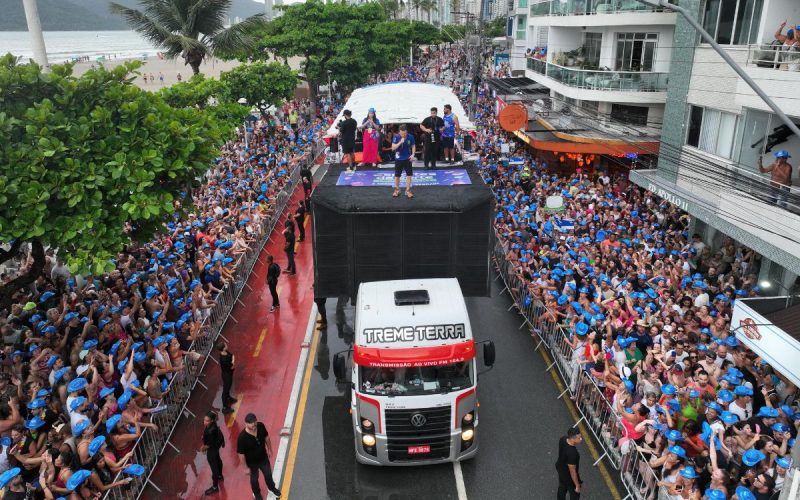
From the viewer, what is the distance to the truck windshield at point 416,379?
30.1 feet

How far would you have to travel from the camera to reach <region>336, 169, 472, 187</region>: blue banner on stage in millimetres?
12625

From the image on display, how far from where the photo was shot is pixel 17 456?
325 inches

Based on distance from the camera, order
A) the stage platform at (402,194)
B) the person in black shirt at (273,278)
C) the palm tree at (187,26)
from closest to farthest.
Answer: the stage platform at (402,194) < the person in black shirt at (273,278) < the palm tree at (187,26)

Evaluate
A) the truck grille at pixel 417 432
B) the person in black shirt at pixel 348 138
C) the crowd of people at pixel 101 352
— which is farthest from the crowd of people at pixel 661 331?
the crowd of people at pixel 101 352

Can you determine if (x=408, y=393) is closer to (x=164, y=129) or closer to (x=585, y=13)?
(x=164, y=129)

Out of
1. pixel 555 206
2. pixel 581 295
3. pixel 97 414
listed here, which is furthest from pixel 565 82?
pixel 97 414

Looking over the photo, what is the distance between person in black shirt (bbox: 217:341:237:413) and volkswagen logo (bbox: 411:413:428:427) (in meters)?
4.06

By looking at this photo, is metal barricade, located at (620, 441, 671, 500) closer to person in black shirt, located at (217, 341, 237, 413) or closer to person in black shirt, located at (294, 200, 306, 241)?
person in black shirt, located at (217, 341, 237, 413)

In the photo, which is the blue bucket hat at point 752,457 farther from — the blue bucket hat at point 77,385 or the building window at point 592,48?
the building window at point 592,48

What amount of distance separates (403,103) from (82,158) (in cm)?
1088

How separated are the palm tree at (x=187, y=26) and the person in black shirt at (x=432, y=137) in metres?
16.1

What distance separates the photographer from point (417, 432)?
9203 millimetres

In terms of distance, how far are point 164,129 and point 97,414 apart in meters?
4.65

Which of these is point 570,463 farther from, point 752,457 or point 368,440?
point 368,440
